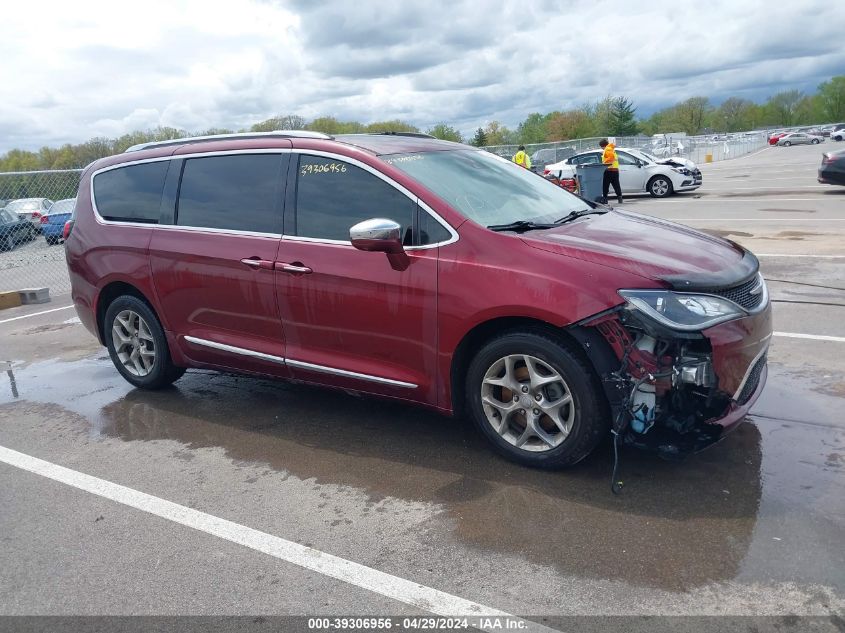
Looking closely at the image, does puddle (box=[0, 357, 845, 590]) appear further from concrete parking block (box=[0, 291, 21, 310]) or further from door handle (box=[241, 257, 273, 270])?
concrete parking block (box=[0, 291, 21, 310])

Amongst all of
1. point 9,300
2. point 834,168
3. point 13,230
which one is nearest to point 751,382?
point 9,300

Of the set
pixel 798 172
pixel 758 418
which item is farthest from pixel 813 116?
pixel 758 418

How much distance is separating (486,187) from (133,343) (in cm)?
320

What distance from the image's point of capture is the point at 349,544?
352 centimetres

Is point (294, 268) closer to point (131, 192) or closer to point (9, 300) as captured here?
point (131, 192)

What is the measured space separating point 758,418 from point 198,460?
11.6 ft

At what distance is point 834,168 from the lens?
56.2 feet

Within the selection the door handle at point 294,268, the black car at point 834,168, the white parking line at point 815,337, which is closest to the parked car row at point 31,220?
the door handle at point 294,268

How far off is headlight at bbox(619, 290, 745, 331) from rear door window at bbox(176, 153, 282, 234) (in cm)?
239

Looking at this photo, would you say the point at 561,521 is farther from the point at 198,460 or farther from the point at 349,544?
the point at 198,460

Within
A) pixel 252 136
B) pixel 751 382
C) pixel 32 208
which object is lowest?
pixel 751 382

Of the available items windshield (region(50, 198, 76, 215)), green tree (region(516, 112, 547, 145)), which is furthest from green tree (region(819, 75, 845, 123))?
windshield (region(50, 198, 76, 215))

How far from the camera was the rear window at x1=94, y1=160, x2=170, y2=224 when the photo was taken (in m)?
5.67

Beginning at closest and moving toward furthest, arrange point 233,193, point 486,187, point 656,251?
point 656,251, point 486,187, point 233,193
